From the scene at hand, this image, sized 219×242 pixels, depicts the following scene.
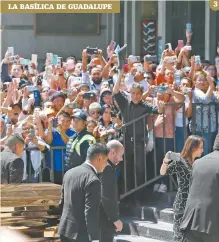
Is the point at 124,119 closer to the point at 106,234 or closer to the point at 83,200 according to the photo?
the point at 106,234

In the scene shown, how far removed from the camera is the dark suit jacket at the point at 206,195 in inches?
443

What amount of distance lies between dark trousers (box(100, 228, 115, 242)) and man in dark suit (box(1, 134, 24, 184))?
1.43 m

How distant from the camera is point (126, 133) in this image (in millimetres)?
15070

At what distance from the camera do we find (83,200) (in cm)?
1112

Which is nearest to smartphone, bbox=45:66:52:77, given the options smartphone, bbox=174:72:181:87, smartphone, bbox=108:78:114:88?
smartphone, bbox=108:78:114:88

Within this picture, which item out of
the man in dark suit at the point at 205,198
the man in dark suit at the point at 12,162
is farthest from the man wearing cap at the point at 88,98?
the man in dark suit at the point at 205,198

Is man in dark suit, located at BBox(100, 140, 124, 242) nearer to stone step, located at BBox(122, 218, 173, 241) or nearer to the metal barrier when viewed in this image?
stone step, located at BBox(122, 218, 173, 241)

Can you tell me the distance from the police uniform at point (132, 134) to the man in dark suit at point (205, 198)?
11.6ft

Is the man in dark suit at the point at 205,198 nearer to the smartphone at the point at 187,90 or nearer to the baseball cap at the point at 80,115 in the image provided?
the baseball cap at the point at 80,115

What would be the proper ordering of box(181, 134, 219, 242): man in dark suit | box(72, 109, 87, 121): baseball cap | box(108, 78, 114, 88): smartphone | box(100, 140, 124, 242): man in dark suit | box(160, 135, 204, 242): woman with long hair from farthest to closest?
box(108, 78, 114, 88): smartphone < box(72, 109, 87, 121): baseball cap < box(100, 140, 124, 242): man in dark suit < box(160, 135, 204, 242): woman with long hair < box(181, 134, 219, 242): man in dark suit

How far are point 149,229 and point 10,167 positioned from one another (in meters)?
2.41

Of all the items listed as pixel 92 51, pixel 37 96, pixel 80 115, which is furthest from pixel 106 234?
pixel 92 51

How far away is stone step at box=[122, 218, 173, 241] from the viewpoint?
1414 cm

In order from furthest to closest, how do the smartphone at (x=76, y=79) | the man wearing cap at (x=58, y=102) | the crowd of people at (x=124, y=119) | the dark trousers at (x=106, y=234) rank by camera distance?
the smartphone at (x=76, y=79) → the man wearing cap at (x=58, y=102) → the crowd of people at (x=124, y=119) → the dark trousers at (x=106, y=234)
